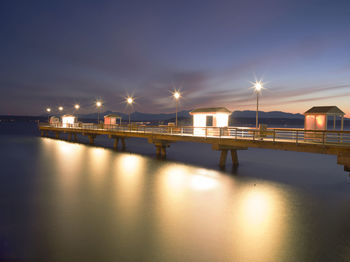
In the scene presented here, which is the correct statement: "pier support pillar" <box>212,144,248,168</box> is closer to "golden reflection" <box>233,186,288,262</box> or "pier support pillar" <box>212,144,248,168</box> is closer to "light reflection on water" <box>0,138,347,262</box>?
"light reflection on water" <box>0,138,347,262</box>

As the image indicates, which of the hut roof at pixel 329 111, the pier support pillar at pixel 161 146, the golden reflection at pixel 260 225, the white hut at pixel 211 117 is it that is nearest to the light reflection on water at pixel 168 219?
the golden reflection at pixel 260 225

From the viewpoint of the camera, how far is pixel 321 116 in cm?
1823

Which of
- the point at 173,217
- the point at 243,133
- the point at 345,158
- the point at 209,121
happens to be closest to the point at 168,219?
the point at 173,217

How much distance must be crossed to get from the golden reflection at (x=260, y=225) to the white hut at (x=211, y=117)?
30.1ft

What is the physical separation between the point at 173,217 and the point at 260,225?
3.91 m

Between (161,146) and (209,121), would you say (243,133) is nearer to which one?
(209,121)

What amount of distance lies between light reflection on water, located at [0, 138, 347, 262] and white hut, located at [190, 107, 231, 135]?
5858 mm

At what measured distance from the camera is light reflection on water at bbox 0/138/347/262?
27.7 feet

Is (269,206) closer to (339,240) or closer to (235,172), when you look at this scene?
(339,240)

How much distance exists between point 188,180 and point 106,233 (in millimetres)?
9590

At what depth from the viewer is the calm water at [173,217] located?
27.6 ft

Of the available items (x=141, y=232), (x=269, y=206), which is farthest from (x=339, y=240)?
(x=141, y=232)

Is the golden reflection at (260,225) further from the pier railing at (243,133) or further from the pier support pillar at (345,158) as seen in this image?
the pier railing at (243,133)

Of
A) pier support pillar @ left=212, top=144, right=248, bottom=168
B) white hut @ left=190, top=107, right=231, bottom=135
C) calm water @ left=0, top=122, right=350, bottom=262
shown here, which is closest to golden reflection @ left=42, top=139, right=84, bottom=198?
calm water @ left=0, top=122, right=350, bottom=262
